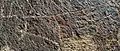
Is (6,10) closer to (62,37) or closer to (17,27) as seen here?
(17,27)

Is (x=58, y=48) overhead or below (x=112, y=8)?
below

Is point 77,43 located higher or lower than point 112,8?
lower

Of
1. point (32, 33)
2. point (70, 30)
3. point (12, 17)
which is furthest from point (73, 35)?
point (12, 17)

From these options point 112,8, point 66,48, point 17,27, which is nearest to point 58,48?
point 66,48

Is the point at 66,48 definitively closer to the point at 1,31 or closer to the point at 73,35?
the point at 73,35
